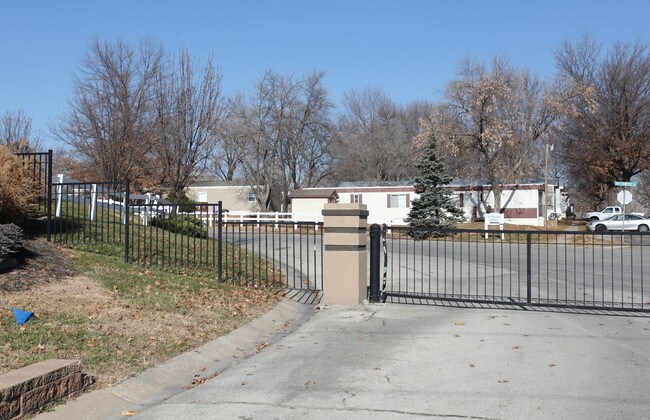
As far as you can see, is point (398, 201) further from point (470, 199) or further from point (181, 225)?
point (181, 225)

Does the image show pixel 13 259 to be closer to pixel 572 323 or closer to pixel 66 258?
pixel 66 258

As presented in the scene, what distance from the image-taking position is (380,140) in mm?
67938

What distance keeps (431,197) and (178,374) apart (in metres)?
33.9

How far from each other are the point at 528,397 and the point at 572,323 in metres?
4.45

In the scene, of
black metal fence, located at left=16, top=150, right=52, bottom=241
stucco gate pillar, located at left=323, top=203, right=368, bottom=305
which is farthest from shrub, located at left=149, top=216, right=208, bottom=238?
stucco gate pillar, located at left=323, top=203, right=368, bottom=305

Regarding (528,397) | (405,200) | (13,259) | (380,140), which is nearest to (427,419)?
(528,397)

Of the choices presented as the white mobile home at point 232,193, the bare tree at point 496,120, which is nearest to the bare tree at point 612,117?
the bare tree at point 496,120

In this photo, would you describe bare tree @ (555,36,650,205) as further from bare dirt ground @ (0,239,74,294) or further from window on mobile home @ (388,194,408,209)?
bare dirt ground @ (0,239,74,294)

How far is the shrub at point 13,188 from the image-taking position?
1091 cm

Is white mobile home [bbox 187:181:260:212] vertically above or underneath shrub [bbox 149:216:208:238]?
above

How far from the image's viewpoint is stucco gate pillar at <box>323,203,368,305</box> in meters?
11.5

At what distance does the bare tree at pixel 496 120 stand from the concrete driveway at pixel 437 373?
3453 cm

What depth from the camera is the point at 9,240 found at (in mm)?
9141

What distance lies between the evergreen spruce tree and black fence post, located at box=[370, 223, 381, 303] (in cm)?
2774
